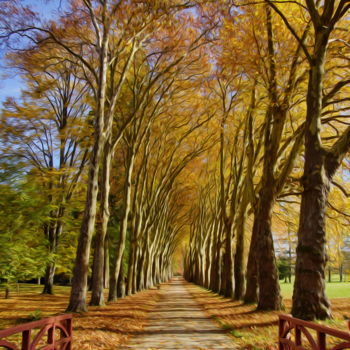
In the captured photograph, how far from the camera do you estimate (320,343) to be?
14.9 ft

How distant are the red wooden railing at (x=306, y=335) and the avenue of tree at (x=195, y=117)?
2.88 m

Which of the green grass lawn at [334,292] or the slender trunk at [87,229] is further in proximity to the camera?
the green grass lawn at [334,292]

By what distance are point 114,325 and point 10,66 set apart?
11.8 m

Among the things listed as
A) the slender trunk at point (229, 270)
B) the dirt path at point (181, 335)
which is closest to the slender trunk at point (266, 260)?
the dirt path at point (181, 335)

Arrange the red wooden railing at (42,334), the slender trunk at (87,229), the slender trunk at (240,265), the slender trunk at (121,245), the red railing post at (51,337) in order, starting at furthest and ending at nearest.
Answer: the slender trunk at (240,265)
the slender trunk at (121,245)
the slender trunk at (87,229)
the red railing post at (51,337)
the red wooden railing at (42,334)

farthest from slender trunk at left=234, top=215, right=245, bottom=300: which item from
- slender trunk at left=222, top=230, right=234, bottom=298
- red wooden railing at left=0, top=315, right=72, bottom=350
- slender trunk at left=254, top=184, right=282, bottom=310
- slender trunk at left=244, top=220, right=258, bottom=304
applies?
red wooden railing at left=0, top=315, right=72, bottom=350

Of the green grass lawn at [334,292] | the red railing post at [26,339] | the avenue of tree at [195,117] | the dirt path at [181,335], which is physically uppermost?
the avenue of tree at [195,117]

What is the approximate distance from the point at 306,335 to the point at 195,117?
1943cm

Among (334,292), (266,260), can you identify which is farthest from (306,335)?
(334,292)

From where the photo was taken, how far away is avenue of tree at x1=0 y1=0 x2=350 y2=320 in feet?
30.7

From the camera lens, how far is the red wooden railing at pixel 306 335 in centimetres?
388

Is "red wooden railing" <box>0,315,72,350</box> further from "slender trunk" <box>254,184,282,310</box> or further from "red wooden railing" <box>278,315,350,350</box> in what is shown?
"slender trunk" <box>254,184,282,310</box>

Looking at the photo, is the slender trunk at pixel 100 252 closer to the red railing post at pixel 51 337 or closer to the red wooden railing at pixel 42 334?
the red wooden railing at pixel 42 334

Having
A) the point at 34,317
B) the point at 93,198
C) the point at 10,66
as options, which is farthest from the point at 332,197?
the point at 10,66
